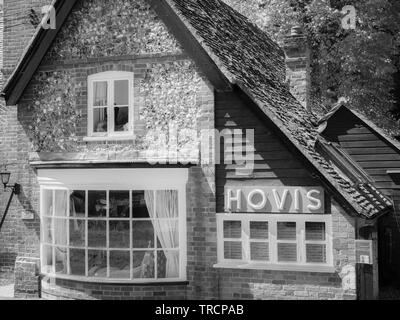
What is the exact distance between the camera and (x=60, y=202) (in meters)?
11.2

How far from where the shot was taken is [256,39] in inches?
632

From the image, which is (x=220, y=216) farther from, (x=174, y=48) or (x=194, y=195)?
(x=174, y=48)

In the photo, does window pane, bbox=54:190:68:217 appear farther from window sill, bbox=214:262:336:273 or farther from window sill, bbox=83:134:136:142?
window sill, bbox=214:262:336:273

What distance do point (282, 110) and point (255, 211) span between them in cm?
241

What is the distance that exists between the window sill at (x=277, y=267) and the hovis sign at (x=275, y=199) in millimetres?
1046

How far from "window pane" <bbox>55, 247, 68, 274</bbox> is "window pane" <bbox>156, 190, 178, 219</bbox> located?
7.56 feet

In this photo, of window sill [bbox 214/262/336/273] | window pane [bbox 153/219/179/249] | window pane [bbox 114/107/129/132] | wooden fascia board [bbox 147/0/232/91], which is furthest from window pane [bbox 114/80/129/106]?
window sill [bbox 214/262/336/273]

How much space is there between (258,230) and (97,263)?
3.41 m

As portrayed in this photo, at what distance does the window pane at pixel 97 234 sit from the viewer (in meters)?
10.6

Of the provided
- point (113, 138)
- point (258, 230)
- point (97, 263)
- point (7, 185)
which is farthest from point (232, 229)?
point (7, 185)

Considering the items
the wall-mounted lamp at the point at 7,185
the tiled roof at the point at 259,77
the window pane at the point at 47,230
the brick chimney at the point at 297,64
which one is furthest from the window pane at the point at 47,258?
the brick chimney at the point at 297,64

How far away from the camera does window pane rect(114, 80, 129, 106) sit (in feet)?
36.7

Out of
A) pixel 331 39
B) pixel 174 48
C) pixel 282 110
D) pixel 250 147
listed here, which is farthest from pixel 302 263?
pixel 331 39

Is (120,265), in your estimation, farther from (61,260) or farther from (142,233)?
(61,260)
